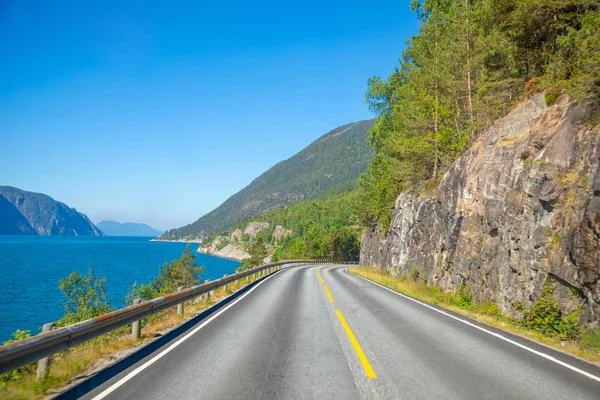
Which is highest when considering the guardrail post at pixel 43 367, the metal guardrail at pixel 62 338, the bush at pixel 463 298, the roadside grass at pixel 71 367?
the metal guardrail at pixel 62 338

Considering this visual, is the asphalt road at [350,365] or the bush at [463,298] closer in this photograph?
the asphalt road at [350,365]

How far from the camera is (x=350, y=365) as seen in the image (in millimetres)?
5820

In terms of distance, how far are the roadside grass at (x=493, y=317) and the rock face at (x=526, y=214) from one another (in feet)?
1.38

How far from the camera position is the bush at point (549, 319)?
827cm

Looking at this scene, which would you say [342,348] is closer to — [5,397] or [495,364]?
[495,364]

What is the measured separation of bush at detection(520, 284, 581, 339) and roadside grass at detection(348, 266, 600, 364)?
0.14 m

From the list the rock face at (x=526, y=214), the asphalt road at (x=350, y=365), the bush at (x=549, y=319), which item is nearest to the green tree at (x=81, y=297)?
the asphalt road at (x=350, y=365)

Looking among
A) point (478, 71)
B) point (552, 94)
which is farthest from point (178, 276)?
point (552, 94)

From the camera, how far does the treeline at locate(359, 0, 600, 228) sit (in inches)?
472

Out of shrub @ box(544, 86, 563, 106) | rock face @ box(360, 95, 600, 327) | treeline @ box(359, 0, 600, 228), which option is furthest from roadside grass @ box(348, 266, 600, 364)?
shrub @ box(544, 86, 563, 106)

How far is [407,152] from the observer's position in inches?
1041

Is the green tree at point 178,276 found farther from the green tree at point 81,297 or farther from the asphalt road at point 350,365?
the asphalt road at point 350,365

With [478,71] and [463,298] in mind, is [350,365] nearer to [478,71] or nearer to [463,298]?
[463,298]

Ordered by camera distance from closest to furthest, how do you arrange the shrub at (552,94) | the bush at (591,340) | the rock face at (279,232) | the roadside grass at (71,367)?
the roadside grass at (71,367), the bush at (591,340), the shrub at (552,94), the rock face at (279,232)
